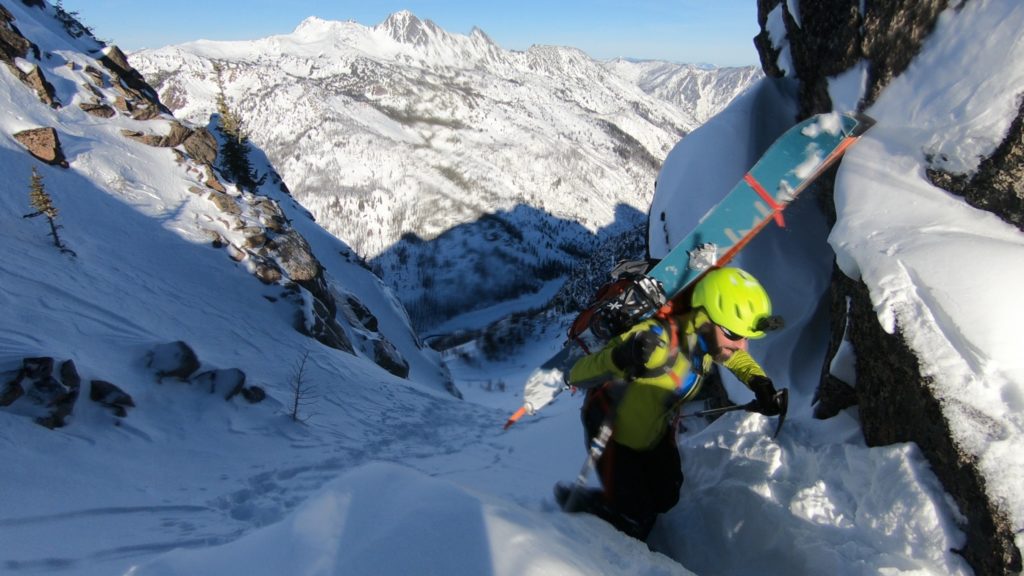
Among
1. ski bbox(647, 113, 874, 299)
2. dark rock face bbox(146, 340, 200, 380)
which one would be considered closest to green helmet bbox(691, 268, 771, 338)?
ski bbox(647, 113, 874, 299)

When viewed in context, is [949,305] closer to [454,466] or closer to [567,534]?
[567,534]

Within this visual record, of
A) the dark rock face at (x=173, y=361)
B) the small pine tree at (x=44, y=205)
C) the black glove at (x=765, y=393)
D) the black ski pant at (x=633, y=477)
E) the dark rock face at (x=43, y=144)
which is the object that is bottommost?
the black ski pant at (x=633, y=477)

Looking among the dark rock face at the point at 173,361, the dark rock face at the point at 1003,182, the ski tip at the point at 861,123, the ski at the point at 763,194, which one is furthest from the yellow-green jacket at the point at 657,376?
the dark rock face at the point at 173,361

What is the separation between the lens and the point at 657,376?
16.0ft

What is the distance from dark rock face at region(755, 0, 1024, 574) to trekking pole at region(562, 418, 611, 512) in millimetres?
2616

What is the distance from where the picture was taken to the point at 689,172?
12703mm

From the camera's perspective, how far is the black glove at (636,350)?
15.1 feet

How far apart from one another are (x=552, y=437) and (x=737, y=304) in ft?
28.3

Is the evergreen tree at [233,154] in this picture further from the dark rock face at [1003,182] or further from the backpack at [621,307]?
the dark rock face at [1003,182]

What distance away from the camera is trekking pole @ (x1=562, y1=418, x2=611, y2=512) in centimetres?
525

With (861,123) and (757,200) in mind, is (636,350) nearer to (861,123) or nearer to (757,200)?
(861,123)

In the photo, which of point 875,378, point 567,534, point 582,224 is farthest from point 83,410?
point 582,224

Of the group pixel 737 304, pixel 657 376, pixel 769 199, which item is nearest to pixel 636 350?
pixel 657 376

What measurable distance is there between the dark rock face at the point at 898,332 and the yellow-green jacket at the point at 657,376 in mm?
1360
